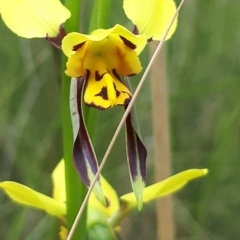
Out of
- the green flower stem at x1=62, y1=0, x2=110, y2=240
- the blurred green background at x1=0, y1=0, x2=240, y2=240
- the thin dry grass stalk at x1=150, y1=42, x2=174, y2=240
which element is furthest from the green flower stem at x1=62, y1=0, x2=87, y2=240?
the blurred green background at x1=0, y1=0, x2=240, y2=240

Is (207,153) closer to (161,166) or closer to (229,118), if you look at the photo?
(229,118)

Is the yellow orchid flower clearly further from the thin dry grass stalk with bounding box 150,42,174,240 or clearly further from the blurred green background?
the blurred green background

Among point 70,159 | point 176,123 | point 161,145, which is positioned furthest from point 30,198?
point 176,123

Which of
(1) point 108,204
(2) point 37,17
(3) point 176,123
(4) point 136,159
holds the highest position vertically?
(2) point 37,17

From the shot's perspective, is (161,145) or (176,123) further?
(176,123)

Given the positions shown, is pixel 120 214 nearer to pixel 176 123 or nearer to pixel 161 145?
pixel 161 145

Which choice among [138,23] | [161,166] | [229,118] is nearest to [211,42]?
[229,118]

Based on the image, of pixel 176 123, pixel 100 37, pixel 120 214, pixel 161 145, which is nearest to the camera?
pixel 100 37
